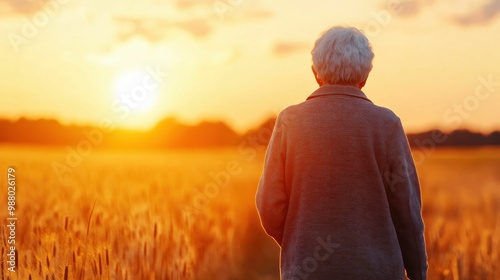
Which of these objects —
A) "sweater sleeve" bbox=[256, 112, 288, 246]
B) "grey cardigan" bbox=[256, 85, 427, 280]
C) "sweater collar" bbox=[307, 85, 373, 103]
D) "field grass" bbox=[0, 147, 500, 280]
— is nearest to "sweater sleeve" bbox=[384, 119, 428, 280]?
"grey cardigan" bbox=[256, 85, 427, 280]

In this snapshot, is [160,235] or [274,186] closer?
[274,186]

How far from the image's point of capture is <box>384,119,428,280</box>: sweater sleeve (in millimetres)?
3020

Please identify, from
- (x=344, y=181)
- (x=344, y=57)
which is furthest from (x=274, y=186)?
(x=344, y=57)

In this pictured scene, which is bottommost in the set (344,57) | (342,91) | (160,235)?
(160,235)

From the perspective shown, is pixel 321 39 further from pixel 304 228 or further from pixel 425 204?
pixel 425 204

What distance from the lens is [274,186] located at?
3092mm

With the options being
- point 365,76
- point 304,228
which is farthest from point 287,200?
point 365,76

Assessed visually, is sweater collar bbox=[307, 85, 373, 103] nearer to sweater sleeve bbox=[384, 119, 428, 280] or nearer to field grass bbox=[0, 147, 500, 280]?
sweater sleeve bbox=[384, 119, 428, 280]

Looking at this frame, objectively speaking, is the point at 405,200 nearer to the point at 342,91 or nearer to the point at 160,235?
the point at 342,91

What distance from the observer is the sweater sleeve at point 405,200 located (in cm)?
302

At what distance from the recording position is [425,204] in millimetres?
7867

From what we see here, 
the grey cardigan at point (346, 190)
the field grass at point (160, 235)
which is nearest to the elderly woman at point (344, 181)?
the grey cardigan at point (346, 190)

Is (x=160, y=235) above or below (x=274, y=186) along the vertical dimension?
below

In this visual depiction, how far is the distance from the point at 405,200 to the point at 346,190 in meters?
0.28
